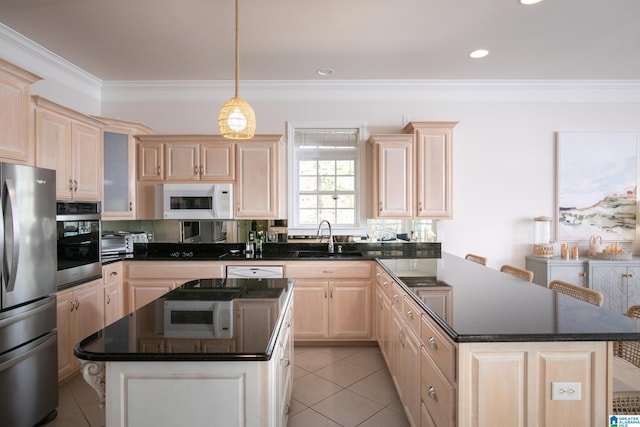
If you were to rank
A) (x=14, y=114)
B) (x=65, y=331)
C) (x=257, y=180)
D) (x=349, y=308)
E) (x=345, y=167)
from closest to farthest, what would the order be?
(x=14, y=114)
(x=65, y=331)
(x=349, y=308)
(x=257, y=180)
(x=345, y=167)

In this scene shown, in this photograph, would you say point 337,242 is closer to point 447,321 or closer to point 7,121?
point 447,321

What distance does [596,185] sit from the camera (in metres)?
3.91

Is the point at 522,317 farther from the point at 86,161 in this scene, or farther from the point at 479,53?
the point at 86,161

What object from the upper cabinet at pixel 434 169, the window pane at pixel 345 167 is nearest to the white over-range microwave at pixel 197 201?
the window pane at pixel 345 167

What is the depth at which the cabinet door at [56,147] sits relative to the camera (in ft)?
8.17

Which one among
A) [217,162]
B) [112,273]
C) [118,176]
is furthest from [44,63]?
[112,273]

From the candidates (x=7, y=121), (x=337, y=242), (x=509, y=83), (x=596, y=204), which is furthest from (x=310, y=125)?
(x=596, y=204)

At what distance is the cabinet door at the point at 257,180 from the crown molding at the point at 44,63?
1.86 metres

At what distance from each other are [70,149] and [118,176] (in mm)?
682

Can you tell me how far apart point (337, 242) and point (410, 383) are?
212 cm

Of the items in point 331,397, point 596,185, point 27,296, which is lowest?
point 331,397

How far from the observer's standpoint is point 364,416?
2266 millimetres

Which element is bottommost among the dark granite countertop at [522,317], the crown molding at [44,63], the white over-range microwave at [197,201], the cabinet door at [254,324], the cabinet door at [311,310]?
the cabinet door at [311,310]

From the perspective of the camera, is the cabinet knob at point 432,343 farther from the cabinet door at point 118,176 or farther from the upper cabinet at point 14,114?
the cabinet door at point 118,176
